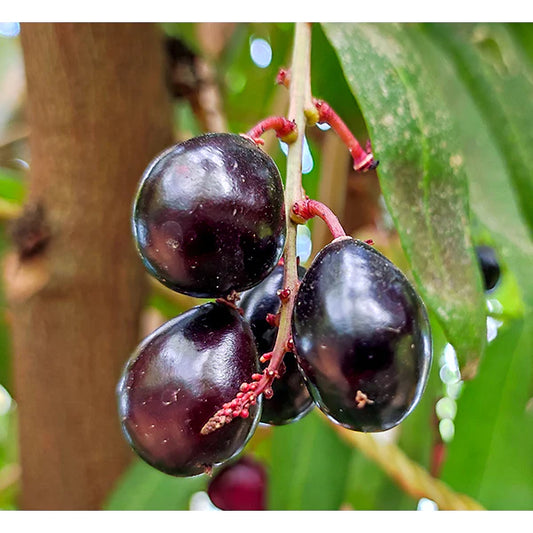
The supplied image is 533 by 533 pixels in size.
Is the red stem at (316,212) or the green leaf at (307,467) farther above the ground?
the red stem at (316,212)

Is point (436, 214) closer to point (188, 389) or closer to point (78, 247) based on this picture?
point (188, 389)

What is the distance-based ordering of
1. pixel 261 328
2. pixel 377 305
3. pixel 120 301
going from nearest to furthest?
pixel 377 305, pixel 261 328, pixel 120 301

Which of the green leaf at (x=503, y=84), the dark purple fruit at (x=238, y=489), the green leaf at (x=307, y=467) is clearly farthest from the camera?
the dark purple fruit at (x=238, y=489)

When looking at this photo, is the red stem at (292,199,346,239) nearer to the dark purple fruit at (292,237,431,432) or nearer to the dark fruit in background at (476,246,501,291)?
the dark purple fruit at (292,237,431,432)

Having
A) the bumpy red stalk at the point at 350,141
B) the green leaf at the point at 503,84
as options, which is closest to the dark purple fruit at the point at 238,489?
the green leaf at the point at 503,84

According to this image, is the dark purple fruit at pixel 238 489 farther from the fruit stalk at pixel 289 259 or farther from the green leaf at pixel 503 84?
the fruit stalk at pixel 289 259

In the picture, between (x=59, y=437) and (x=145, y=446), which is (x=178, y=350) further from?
(x=59, y=437)

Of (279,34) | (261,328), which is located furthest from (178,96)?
(261,328)
